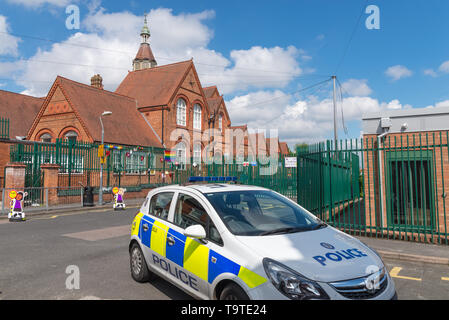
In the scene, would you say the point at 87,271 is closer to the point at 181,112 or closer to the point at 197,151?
the point at 181,112

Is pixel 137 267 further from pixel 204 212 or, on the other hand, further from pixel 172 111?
pixel 172 111

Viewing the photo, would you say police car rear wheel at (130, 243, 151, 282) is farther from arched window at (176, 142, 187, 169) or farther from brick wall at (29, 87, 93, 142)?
arched window at (176, 142, 187, 169)

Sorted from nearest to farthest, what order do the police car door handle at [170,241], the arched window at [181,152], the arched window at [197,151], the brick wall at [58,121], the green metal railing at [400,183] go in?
the police car door handle at [170,241] → the green metal railing at [400,183] → the brick wall at [58,121] → the arched window at [181,152] → the arched window at [197,151]

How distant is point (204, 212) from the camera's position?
3906mm

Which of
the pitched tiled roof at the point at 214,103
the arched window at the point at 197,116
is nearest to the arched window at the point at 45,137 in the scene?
the arched window at the point at 197,116

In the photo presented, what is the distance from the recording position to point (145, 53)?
5747 cm

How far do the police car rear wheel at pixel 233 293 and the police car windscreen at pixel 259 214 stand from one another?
0.58 meters

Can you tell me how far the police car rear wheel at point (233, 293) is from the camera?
119 inches

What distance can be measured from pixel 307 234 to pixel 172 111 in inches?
1153

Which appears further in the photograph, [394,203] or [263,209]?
[394,203]

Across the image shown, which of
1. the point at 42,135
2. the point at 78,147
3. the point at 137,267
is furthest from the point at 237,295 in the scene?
the point at 42,135

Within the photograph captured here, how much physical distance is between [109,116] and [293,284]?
88.7ft

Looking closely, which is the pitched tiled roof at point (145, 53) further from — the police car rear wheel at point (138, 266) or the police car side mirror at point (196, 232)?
the police car side mirror at point (196, 232)

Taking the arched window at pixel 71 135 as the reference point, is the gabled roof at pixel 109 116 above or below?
above
